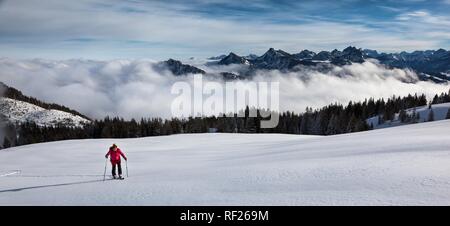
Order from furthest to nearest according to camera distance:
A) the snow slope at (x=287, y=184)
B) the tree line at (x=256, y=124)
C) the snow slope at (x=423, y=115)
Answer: the tree line at (x=256, y=124)
the snow slope at (x=423, y=115)
the snow slope at (x=287, y=184)

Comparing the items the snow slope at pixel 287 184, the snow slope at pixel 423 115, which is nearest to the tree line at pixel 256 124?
the snow slope at pixel 423 115

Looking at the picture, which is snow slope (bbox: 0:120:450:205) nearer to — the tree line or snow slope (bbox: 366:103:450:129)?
the tree line

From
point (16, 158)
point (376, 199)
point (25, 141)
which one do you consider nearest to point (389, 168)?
point (376, 199)

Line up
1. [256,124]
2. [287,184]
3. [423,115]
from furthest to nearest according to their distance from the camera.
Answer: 1. [256,124]
2. [423,115]
3. [287,184]

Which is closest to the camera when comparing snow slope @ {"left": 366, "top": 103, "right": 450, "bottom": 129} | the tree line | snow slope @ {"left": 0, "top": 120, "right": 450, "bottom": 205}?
snow slope @ {"left": 0, "top": 120, "right": 450, "bottom": 205}

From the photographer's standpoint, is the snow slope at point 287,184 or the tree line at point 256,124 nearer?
the snow slope at point 287,184

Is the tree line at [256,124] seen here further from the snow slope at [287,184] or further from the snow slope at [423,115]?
the snow slope at [287,184]

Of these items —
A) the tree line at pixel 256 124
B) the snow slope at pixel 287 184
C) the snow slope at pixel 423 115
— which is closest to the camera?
the snow slope at pixel 287 184

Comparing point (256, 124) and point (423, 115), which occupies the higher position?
point (423, 115)

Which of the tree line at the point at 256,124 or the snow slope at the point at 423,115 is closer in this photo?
the snow slope at the point at 423,115

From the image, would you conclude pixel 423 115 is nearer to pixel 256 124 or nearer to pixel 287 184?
pixel 256 124

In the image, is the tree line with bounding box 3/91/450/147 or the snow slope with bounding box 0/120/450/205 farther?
the tree line with bounding box 3/91/450/147

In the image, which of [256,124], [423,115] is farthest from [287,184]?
[423,115]

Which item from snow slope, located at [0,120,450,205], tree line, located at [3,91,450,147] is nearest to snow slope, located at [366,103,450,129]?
tree line, located at [3,91,450,147]
